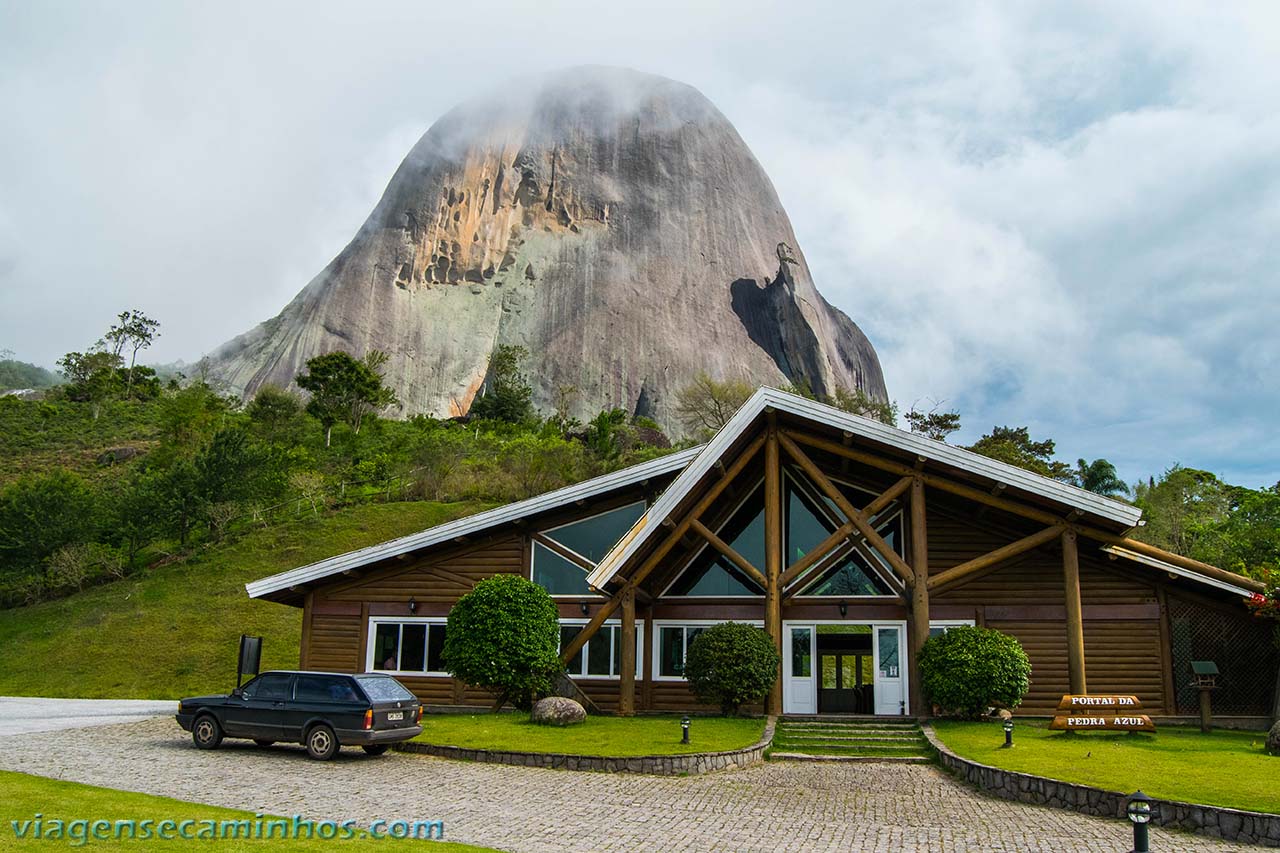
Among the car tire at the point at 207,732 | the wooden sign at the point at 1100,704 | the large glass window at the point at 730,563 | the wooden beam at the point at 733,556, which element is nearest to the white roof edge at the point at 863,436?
the wooden beam at the point at 733,556

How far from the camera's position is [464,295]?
3684 inches

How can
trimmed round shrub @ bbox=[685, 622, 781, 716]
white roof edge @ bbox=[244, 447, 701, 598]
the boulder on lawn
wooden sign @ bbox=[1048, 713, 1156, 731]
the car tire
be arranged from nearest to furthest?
the car tire, wooden sign @ bbox=[1048, 713, 1156, 731], the boulder on lawn, trimmed round shrub @ bbox=[685, 622, 781, 716], white roof edge @ bbox=[244, 447, 701, 598]

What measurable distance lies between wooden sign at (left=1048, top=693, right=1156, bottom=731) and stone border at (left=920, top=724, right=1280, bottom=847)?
106 inches

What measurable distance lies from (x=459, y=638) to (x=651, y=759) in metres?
6.15

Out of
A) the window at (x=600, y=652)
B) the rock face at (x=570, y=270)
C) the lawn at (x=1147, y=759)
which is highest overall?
the rock face at (x=570, y=270)

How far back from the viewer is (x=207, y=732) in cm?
1498

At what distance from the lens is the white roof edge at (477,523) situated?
21.6m

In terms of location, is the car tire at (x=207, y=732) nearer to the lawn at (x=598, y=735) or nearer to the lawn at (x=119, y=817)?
the lawn at (x=598, y=735)

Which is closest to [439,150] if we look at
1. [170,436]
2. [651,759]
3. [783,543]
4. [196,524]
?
[170,436]

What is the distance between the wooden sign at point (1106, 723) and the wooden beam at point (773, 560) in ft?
17.0

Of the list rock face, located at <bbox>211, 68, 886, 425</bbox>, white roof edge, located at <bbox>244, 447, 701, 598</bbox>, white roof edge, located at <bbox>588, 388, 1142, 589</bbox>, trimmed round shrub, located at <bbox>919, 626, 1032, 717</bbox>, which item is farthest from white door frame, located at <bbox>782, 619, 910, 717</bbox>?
Answer: rock face, located at <bbox>211, 68, 886, 425</bbox>

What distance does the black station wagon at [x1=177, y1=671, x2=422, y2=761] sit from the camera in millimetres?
14207

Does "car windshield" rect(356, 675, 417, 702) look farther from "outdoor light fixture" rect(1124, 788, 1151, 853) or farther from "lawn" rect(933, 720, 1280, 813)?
"outdoor light fixture" rect(1124, 788, 1151, 853)

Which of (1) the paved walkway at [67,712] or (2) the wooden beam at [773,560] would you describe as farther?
(2) the wooden beam at [773,560]
